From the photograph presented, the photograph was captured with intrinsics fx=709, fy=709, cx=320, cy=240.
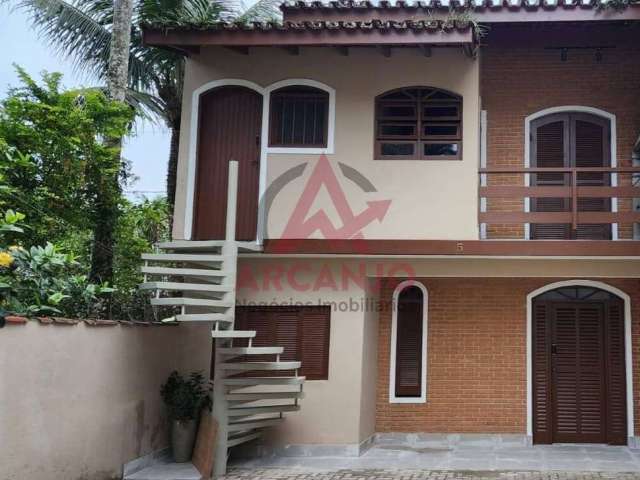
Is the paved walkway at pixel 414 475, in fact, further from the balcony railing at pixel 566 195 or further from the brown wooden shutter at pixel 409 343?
the balcony railing at pixel 566 195

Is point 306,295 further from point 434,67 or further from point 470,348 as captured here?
point 434,67

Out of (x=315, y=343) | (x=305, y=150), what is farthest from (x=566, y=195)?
(x=315, y=343)

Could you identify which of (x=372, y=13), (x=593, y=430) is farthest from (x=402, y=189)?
(x=593, y=430)

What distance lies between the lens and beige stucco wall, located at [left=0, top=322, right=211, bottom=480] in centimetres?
589

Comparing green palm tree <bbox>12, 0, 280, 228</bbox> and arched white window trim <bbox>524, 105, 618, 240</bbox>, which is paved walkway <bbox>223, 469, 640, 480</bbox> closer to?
arched white window trim <bbox>524, 105, 618, 240</bbox>

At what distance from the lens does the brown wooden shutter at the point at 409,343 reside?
980cm

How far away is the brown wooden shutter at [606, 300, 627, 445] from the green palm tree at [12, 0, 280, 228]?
23.2 ft

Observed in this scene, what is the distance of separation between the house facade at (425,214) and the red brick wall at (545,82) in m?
0.03

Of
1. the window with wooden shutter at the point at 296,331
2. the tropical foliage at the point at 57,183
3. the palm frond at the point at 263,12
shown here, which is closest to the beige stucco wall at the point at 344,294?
the window with wooden shutter at the point at 296,331

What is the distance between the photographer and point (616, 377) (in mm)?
9547

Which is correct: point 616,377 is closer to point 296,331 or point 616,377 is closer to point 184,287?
point 296,331

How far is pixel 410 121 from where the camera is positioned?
9109mm

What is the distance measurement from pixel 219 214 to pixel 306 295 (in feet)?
5.10

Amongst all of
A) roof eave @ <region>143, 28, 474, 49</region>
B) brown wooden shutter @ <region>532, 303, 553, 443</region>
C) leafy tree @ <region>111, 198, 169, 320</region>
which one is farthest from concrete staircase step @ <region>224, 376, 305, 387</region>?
roof eave @ <region>143, 28, 474, 49</region>
